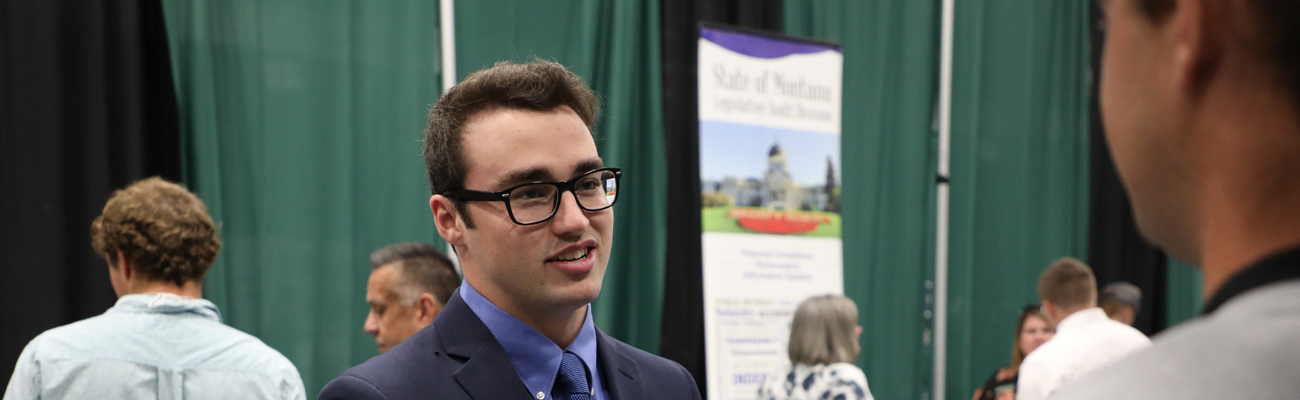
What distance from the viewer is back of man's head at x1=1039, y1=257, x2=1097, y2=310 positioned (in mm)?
3840

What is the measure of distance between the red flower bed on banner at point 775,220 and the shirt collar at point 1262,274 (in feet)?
13.4

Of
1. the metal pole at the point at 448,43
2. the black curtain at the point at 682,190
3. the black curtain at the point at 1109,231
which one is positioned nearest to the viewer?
the metal pole at the point at 448,43

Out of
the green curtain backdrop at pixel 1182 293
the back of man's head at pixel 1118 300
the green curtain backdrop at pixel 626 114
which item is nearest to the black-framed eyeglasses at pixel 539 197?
the green curtain backdrop at pixel 626 114

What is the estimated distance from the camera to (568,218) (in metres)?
1.31

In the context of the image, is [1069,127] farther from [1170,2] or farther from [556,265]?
[1170,2]

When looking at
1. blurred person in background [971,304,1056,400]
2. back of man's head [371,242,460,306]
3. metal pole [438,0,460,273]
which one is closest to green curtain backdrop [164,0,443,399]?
metal pole [438,0,460,273]

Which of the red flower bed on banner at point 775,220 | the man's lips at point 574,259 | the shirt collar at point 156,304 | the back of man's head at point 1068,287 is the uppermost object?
the man's lips at point 574,259

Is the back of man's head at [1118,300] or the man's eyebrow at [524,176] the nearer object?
the man's eyebrow at [524,176]

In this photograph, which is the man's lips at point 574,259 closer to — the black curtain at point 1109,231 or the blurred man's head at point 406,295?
the blurred man's head at point 406,295

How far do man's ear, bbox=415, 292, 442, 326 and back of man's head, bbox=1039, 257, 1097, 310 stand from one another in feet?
8.10

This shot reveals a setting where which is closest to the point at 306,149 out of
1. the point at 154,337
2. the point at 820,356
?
the point at 154,337

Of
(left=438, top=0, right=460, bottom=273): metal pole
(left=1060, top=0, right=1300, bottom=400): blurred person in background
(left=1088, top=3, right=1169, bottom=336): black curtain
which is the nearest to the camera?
(left=1060, top=0, right=1300, bottom=400): blurred person in background

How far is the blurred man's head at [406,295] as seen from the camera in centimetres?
292

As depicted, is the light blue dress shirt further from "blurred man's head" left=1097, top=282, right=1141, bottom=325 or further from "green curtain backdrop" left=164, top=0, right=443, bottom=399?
"blurred man's head" left=1097, top=282, right=1141, bottom=325
